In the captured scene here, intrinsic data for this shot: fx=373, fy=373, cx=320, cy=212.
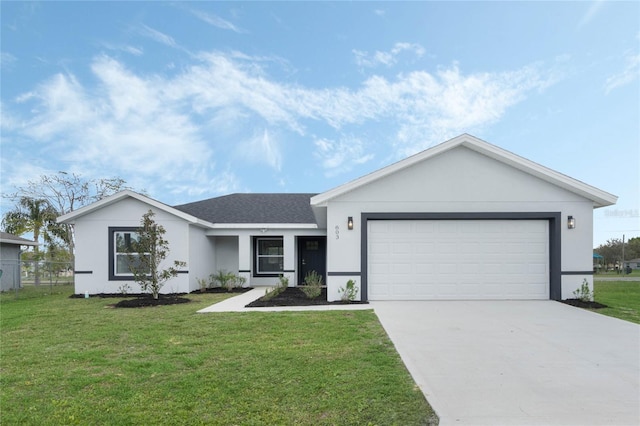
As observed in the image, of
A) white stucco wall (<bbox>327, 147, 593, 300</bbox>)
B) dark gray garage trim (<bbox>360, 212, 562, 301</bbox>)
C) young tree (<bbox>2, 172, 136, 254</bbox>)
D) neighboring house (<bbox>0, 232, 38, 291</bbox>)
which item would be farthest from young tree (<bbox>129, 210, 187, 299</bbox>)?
young tree (<bbox>2, 172, 136, 254</bbox>)

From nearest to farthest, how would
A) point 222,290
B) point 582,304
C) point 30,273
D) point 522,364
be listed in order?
point 522,364 → point 582,304 → point 222,290 → point 30,273

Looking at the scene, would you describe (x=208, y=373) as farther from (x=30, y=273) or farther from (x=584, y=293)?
(x=30, y=273)

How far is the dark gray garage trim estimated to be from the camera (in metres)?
10.6

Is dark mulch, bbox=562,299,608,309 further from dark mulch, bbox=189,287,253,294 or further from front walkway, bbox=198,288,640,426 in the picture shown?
dark mulch, bbox=189,287,253,294

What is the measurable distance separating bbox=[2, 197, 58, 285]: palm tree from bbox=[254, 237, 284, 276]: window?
14.3m

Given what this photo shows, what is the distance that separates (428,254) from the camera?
1068cm

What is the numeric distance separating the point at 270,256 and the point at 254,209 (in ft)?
8.25

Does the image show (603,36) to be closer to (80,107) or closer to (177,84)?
(177,84)

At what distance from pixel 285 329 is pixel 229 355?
181 cm

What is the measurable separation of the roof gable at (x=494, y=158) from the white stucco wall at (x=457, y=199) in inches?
6.2

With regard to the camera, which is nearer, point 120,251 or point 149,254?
point 149,254

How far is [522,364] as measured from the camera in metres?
5.05

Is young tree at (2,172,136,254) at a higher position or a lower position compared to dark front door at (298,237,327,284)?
higher

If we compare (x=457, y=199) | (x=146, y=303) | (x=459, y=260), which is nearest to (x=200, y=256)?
(x=146, y=303)
